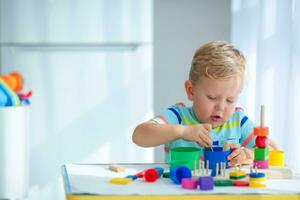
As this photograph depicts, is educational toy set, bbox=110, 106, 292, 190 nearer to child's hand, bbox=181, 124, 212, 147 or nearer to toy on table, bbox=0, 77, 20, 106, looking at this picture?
child's hand, bbox=181, 124, 212, 147

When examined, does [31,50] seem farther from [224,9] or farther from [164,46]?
[224,9]

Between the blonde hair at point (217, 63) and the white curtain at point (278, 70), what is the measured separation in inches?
19.0

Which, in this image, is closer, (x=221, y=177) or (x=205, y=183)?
(x=205, y=183)

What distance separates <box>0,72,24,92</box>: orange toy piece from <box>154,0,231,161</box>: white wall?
2.61 ft

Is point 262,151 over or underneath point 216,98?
underneath

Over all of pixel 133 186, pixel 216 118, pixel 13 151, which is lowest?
pixel 13 151

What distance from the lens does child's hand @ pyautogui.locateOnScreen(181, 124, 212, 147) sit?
4.63 ft

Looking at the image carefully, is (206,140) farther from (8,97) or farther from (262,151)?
(8,97)

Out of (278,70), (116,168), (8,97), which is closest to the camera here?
(116,168)

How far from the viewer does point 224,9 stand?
136 inches

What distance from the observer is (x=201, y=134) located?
1.42 m

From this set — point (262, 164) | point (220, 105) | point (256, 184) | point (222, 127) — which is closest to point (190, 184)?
point (256, 184)

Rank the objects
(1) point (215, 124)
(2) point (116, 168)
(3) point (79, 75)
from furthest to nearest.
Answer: (3) point (79, 75) → (1) point (215, 124) → (2) point (116, 168)

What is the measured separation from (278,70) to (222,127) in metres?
0.62
